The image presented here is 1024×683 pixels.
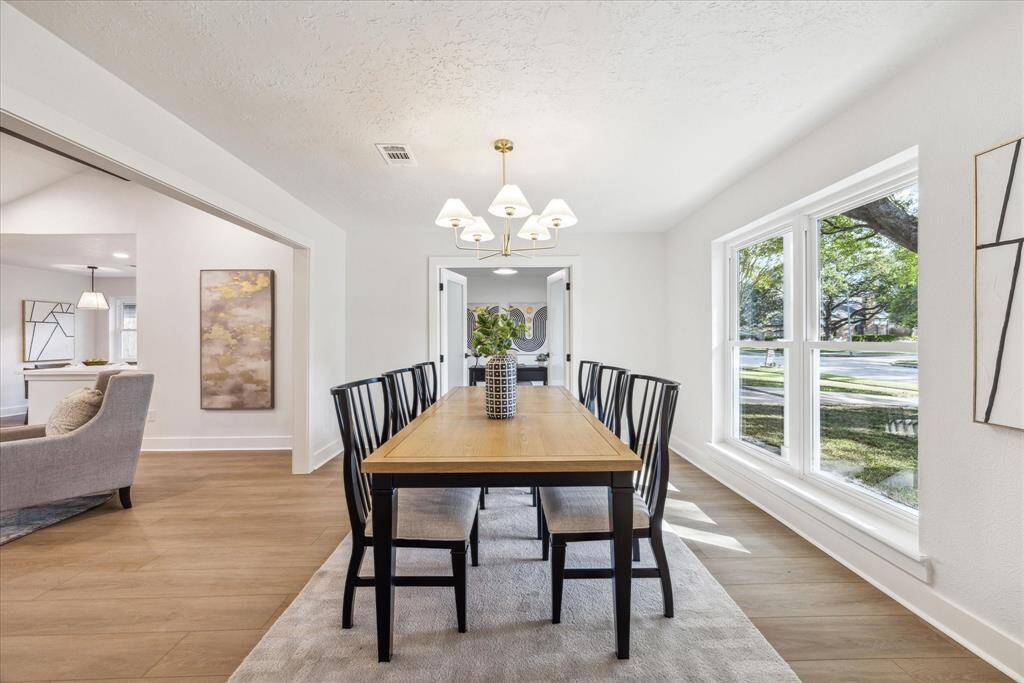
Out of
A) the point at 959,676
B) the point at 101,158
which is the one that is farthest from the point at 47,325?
the point at 959,676

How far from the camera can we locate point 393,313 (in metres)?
4.82

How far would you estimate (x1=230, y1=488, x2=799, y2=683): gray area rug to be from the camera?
1.54 meters

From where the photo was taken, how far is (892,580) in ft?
6.49

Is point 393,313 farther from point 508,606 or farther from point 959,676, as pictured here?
point 959,676

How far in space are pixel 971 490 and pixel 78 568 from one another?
157 inches

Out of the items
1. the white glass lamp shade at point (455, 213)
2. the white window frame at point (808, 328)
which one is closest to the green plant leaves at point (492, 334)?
the white glass lamp shade at point (455, 213)

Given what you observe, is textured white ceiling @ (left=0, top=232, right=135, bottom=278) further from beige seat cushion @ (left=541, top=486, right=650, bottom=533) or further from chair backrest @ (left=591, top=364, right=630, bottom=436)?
beige seat cushion @ (left=541, top=486, right=650, bottom=533)

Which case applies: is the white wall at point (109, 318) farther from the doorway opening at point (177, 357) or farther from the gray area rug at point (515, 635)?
the gray area rug at point (515, 635)

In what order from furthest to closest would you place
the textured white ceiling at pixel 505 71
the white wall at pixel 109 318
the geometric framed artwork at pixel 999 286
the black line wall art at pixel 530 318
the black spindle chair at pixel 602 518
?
the white wall at pixel 109 318
the black line wall art at pixel 530 318
the black spindle chair at pixel 602 518
the textured white ceiling at pixel 505 71
the geometric framed artwork at pixel 999 286

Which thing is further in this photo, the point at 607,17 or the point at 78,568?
the point at 78,568

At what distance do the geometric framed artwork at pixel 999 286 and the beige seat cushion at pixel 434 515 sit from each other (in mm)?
1912

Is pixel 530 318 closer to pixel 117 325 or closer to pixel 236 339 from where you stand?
pixel 236 339

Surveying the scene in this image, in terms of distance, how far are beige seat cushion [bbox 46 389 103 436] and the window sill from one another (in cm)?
447

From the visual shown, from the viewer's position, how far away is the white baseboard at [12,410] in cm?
648
